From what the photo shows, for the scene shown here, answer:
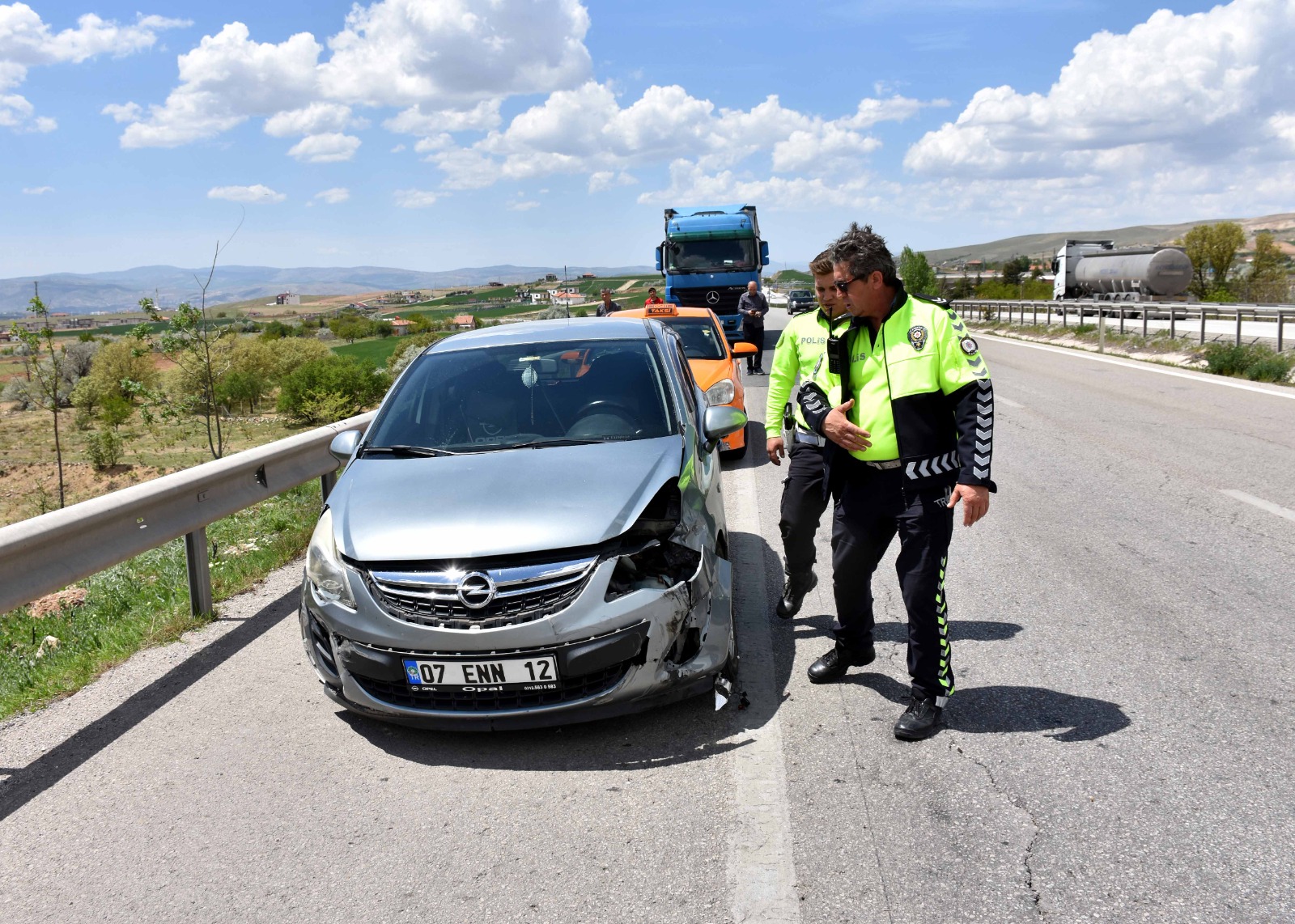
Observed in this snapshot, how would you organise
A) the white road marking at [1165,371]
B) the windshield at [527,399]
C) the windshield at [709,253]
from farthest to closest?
1. the windshield at [709,253]
2. the white road marking at [1165,371]
3. the windshield at [527,399]

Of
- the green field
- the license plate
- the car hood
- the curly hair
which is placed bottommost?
the license plate

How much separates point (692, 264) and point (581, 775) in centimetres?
2350

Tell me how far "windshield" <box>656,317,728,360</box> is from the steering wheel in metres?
6.19

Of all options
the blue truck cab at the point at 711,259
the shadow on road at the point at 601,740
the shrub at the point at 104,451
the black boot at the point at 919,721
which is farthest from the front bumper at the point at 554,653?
the shrub at the point at 104,451

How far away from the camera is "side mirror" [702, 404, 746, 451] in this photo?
5004mm

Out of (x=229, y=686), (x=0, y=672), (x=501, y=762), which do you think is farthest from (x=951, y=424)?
(x=0, y=672)

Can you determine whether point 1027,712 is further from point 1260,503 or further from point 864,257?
point 1260,503

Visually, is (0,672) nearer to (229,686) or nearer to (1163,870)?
(229,686)

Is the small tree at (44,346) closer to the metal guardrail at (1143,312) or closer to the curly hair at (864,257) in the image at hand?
the curly hair at (864,257)

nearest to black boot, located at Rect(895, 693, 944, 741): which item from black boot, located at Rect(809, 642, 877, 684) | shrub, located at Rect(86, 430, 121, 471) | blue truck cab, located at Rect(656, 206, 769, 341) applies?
black boot, located at Rect(809, 642, 877, 684)

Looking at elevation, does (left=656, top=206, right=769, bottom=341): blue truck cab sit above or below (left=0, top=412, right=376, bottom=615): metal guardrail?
above

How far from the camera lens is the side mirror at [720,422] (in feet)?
16.4

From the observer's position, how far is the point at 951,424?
389cm

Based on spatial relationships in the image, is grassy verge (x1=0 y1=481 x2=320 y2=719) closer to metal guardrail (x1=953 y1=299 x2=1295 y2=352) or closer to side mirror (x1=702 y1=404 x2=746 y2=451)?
side mirror (x1=702 y1=404 x2=746 y2=451)
